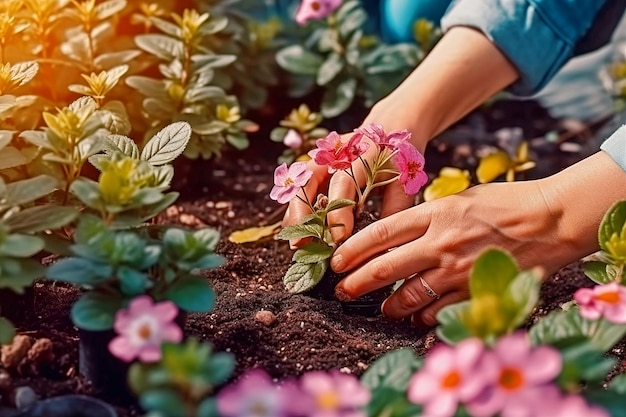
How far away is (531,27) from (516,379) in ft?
4.35

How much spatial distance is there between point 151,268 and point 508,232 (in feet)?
1.95

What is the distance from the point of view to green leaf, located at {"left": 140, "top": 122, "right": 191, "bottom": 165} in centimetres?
135

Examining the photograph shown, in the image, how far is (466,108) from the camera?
6.56ft

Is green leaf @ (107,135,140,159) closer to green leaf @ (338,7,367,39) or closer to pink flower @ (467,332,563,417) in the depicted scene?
pink flower @ (467,332,563,417)

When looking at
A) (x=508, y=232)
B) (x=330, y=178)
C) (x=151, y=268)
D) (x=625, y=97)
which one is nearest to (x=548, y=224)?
(x=508, y=232)

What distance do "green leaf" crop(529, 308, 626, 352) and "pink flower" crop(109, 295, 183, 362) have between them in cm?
42

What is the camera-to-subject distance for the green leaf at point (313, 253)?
1.49 metres

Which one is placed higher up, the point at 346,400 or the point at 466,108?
the point at 346,400

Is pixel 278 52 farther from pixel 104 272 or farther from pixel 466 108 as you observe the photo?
pixel 104 272

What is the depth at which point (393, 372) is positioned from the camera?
1.03m

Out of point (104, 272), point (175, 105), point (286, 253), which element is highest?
point (104, 272)

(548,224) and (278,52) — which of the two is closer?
(548,224)

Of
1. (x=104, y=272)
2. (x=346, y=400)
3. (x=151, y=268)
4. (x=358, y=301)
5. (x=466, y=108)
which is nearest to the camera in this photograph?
(x=346, y=400)

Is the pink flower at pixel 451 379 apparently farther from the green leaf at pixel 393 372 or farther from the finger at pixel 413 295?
the finger at pixel 413 295
